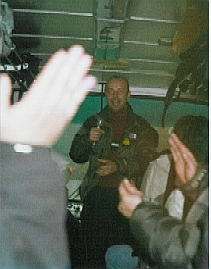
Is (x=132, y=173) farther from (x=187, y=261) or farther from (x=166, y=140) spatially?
(x=187, y=261)

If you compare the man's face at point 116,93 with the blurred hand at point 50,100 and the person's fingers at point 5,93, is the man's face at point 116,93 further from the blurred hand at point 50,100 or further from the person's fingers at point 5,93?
the person's fingers at point 5,93

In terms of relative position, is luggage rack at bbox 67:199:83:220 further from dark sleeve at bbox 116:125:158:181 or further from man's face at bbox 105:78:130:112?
man's face at bbox 105:78:130:112

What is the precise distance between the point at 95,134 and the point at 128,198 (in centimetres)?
17

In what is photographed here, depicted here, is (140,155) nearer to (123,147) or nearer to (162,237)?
(123,147)

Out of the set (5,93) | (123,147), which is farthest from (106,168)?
(5,93)

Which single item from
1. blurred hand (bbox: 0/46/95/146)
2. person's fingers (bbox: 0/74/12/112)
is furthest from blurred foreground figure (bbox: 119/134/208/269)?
person's fingers (bbox: 0/74/12/112)

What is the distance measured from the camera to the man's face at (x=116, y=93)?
0.91 metres

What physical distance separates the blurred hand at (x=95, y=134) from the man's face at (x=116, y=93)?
0.06 meters

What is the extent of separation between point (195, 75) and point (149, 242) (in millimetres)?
411

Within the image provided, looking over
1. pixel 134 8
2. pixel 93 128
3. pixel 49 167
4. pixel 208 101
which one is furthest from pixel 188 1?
pixel 49 167

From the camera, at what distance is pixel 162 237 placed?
0.89 metres

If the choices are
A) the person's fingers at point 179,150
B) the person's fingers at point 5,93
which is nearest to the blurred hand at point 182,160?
the person's fingers at point 179,150

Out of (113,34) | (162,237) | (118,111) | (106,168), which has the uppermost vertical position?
(113,34)

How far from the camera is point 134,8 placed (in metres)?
0.93
